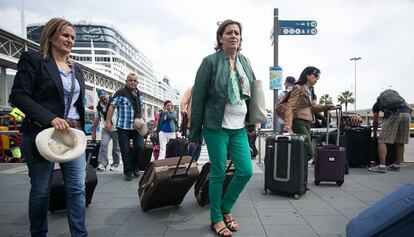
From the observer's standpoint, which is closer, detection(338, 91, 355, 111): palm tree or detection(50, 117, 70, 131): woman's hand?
detection(50, 117, 70, 131): woman's hand

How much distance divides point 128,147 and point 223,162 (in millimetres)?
3021

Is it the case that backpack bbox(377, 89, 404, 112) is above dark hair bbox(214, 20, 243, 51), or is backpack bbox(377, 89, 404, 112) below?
below

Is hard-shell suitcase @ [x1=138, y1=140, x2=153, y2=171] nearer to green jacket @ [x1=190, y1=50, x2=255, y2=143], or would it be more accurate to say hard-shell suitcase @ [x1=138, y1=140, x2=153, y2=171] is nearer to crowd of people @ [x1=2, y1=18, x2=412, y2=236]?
crowd of people @ [x1=2, y1=18, x2=412, y2=236]

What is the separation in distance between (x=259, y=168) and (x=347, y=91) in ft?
315

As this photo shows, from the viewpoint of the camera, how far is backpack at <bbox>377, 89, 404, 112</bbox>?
5.94 m

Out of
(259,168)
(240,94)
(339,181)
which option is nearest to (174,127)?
(259,168)

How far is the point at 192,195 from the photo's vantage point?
4227 millimetres

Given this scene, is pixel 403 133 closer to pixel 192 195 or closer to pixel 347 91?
pixel 192 195

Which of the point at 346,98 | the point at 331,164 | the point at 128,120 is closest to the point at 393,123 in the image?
the point at 331,164

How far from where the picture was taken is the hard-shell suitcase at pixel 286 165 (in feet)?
13.3

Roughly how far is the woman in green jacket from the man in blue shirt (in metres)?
2.81

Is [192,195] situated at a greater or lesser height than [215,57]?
lesser

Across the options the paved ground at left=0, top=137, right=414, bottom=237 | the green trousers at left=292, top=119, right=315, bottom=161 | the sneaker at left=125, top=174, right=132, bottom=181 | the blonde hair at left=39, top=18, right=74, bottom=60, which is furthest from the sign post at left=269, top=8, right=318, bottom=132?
the blonde hair at left=39, top=18, right=74, bottom=60

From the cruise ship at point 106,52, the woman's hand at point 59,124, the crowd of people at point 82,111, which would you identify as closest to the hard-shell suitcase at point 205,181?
the crowd of people at point 82,111
